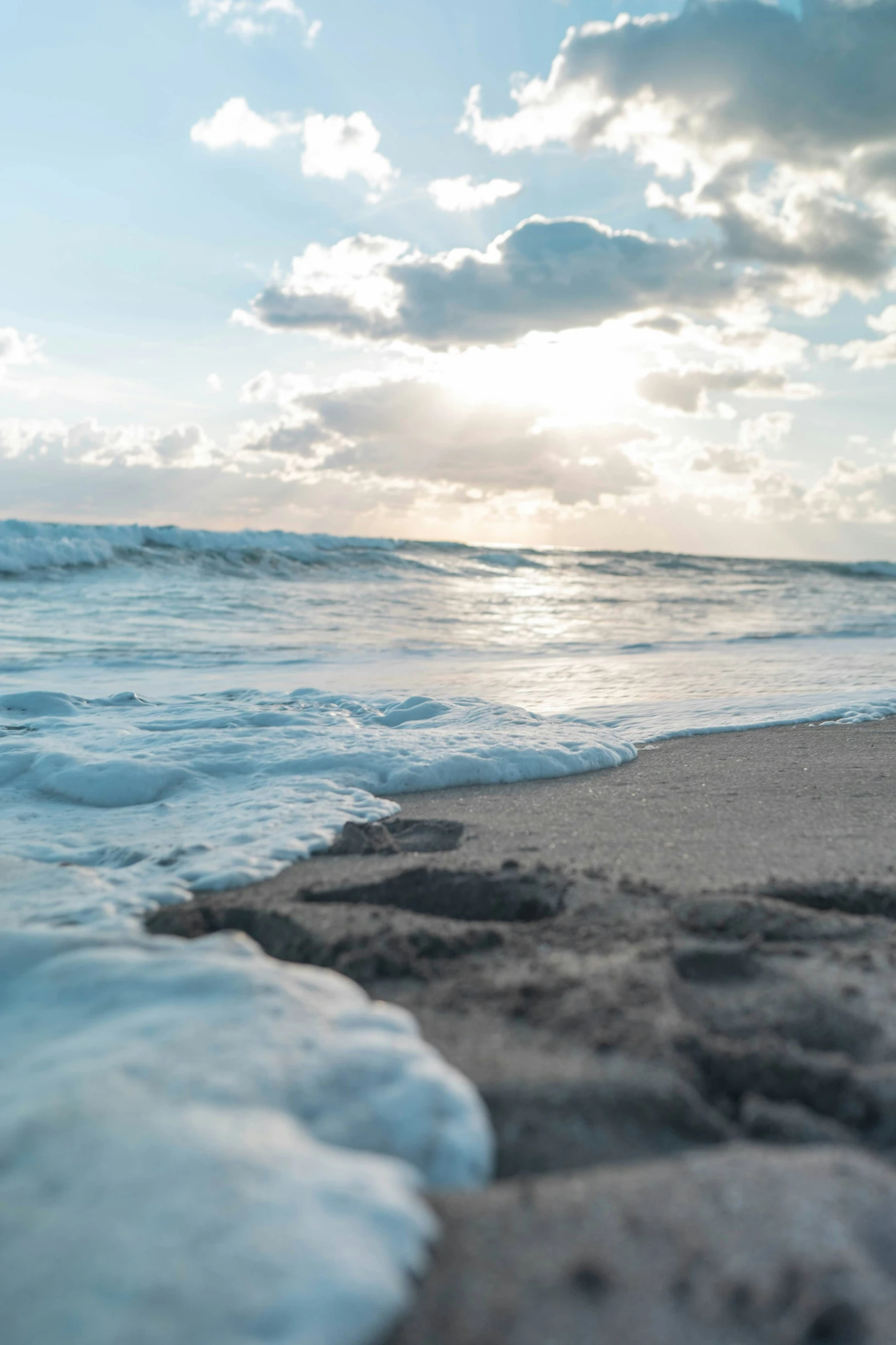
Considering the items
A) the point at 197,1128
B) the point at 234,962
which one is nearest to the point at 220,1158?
the point at 197,1128

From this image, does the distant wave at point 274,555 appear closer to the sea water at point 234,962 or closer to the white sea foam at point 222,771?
the sea water at point 234,962

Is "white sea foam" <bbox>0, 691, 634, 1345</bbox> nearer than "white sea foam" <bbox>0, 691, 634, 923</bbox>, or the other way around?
"white sea foam" <bbox>0, 691, 634, 1345</bbox>

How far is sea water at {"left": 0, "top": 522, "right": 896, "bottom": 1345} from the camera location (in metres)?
0.89

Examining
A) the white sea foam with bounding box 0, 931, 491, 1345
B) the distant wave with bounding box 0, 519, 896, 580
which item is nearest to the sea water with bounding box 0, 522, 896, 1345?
the white sea foam with bounding box 0, 931, 491, 1345

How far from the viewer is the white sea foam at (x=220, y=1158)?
33.6 inches

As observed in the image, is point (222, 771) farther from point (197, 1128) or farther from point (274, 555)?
point (274, 555)

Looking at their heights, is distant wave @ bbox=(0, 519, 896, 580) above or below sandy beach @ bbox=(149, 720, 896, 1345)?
above

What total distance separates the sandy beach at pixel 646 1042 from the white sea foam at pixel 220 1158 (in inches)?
2.7

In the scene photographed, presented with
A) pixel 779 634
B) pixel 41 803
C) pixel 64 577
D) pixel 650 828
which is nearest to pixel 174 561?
pixel 64 577

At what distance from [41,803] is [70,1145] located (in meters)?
2.17

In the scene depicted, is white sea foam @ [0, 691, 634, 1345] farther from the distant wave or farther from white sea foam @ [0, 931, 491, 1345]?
the distant wave

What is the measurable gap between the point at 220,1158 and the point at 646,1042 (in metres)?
0.60

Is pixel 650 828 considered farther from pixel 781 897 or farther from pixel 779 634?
pixel 779 634

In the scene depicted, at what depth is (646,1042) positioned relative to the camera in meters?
1.24
